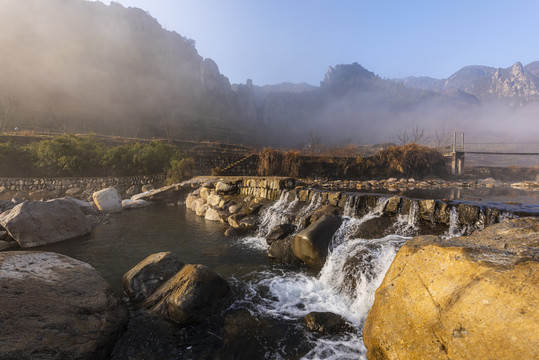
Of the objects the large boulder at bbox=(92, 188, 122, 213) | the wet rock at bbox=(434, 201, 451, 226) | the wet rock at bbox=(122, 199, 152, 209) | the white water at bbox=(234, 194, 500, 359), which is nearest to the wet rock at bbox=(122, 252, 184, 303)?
the white water at bbox=(234, 194, 500, 359)

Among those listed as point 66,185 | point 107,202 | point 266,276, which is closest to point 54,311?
point 266,276

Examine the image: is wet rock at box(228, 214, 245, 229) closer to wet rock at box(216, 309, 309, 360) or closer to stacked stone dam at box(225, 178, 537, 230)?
stacked stone dam at box(225, 178, 537, 230)

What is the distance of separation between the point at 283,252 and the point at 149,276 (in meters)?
3.32

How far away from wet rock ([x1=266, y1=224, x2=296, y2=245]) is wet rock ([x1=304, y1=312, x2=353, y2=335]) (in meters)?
3.32

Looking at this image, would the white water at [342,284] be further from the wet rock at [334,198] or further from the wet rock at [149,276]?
the wet rock at [149,276]

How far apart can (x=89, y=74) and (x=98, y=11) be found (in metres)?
30.8

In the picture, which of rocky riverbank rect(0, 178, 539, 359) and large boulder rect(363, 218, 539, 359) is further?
rocky riverbank rect(0, 178, 539, 359)

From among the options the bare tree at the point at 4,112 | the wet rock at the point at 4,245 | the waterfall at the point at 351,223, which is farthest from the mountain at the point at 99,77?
the waterfall at the point at 351,223

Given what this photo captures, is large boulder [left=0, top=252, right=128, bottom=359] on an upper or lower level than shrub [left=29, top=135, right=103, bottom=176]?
lower

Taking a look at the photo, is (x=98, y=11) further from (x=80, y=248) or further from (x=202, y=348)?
(x=202, y=348)

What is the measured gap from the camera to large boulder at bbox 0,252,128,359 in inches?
101

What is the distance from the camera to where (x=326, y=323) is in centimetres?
352

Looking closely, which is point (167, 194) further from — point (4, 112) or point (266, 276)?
point (4, 112)

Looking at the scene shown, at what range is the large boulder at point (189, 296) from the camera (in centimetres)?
365
